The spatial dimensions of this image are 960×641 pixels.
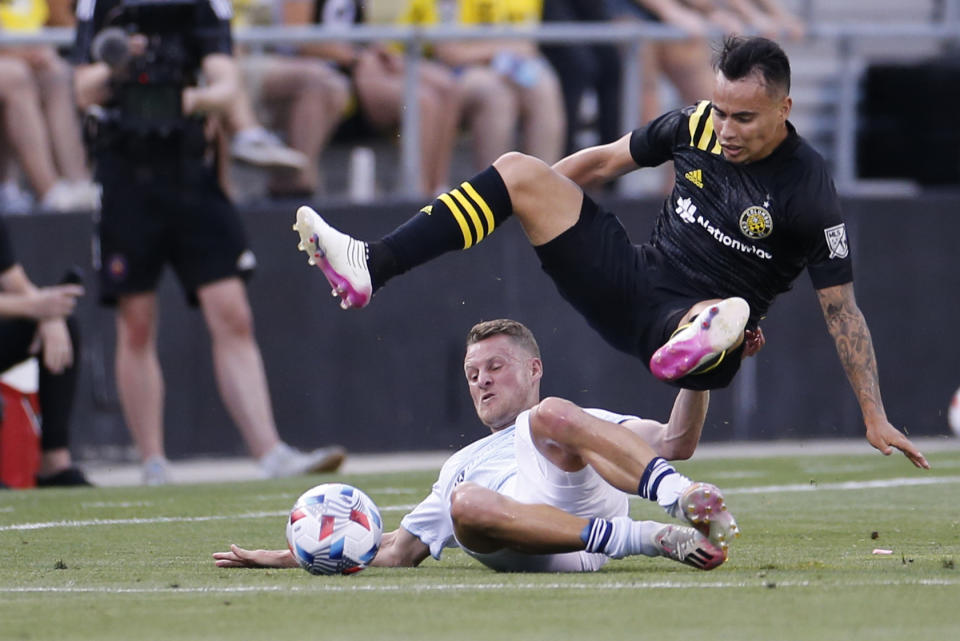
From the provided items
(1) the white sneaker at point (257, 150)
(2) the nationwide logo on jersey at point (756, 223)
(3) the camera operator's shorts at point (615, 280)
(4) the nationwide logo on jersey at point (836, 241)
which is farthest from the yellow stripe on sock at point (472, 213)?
(1) the white sneaker at point (257, 150)

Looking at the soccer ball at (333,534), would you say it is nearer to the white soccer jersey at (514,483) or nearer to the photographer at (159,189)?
the white soccer jersey at (514,483)

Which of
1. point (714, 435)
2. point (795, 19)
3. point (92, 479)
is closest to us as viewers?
point (92, 479)

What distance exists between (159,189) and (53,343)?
110 cm

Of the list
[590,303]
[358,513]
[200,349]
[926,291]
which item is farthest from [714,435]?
[358,513]

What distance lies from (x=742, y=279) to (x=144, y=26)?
5.24 meters

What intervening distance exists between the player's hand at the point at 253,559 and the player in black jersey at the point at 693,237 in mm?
897

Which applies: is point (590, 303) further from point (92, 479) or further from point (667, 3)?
point (667, 3)

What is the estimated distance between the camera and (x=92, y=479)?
38.3 ft

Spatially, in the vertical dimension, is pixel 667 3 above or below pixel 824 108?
above

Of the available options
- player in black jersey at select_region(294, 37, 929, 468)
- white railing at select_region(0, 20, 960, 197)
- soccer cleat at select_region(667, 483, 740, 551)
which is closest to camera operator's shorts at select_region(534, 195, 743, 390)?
player in black jersey at select_region(294, 37, 929, 468)

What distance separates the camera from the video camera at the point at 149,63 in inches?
412

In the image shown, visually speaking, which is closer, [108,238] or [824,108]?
[108,238]

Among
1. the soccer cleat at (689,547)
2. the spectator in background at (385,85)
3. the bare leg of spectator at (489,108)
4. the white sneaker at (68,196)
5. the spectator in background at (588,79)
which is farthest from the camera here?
the spectator in background at (588,79)

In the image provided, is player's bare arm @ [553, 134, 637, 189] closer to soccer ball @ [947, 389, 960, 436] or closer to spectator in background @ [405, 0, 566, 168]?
spectator in background @ [405, 0, 566, 168]
